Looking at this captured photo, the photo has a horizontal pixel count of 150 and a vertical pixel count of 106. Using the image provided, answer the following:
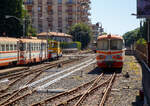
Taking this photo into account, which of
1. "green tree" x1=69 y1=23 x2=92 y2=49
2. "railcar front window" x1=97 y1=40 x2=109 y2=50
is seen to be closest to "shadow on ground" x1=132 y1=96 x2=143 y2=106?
"railcar front window" x1=97 y1=40 x2=109 y2=50

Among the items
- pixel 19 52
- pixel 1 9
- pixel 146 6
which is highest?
pixel 1 9

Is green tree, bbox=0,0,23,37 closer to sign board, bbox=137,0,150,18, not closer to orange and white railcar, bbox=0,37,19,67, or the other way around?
orange and white railcar, bbox=0,37,19,67

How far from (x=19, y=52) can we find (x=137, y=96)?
46.6ft

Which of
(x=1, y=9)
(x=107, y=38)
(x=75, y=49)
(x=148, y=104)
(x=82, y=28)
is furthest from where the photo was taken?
(x=82, y=28)

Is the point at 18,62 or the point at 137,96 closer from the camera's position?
the point at 137,96

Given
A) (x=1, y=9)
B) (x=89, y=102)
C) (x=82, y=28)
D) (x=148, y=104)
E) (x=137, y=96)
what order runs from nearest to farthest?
(x=148, y=104)
(x=89, y=102)
(x=137, y=96)
(x=1, y=9)
(x=82, y=28)

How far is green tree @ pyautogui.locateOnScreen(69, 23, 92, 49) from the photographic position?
8094cm

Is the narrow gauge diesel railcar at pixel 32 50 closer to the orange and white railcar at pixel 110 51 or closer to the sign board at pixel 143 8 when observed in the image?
the orange and white railcar at pixel 110 51

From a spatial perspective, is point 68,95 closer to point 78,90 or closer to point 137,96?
point 78,90

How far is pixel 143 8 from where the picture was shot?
1091 cm

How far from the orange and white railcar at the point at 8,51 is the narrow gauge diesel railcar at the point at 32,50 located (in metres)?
0.88

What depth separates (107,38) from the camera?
61.9 feet

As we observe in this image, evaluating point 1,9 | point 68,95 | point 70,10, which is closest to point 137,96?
point 68,95

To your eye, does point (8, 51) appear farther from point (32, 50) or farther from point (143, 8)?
point (143, 8)
